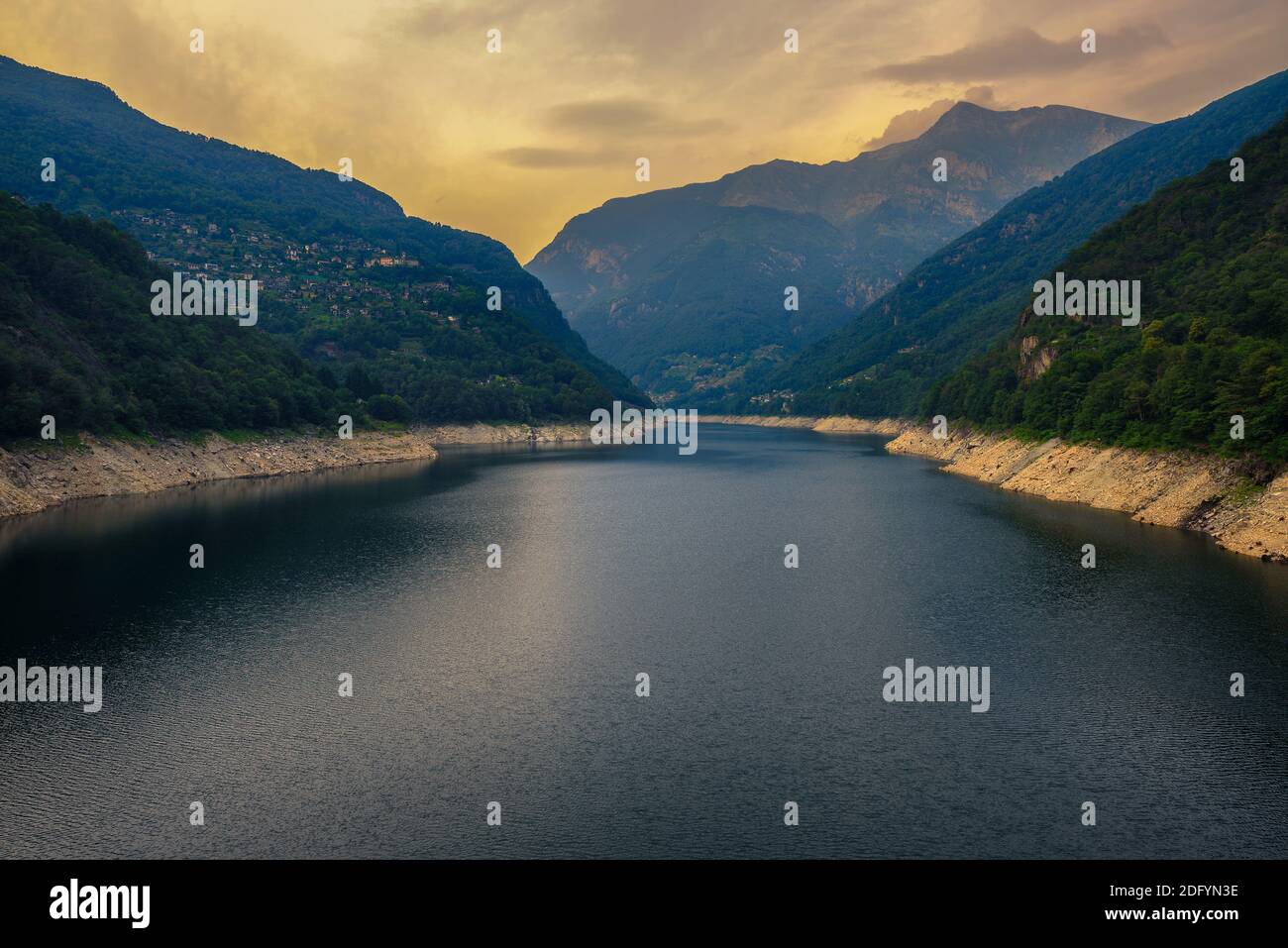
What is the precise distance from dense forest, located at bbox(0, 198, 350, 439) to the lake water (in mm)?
17686

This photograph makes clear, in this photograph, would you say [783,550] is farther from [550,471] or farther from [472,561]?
[550,471]

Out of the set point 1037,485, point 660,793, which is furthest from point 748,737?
point 1037,485

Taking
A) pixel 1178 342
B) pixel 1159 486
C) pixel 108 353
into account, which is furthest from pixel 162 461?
pixel 1178 342

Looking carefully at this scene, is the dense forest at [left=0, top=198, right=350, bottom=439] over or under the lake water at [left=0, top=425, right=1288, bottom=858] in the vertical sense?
over

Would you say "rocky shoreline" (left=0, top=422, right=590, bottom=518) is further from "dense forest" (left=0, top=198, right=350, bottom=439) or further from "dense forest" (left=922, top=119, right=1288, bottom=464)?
"dense forest" (left=922, top=119, right=1288, bottom=464)

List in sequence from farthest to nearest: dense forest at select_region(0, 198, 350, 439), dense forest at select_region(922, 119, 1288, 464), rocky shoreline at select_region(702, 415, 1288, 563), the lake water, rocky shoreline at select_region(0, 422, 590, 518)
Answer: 1. dense forest at select_region(0, 198, 350, 439)
2. rocky shoreline at select_region(0, 422, 590, 518)
3. dense forest at select_region(922, 119, 1288, 464)
4. rocky shoreline at select_region(702, 415, 1288, 563)
5. the lake water

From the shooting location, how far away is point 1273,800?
73.0ft

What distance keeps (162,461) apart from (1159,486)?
316 feet

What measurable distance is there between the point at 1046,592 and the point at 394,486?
76.3m

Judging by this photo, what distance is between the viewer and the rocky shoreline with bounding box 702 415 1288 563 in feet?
173

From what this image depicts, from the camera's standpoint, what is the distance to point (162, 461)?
303 feet

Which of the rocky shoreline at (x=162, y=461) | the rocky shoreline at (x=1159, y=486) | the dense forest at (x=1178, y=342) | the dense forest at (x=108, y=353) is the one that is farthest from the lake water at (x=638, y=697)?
the dense forest at (x=108, y=353)

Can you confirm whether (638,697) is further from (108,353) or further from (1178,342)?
(108,353)

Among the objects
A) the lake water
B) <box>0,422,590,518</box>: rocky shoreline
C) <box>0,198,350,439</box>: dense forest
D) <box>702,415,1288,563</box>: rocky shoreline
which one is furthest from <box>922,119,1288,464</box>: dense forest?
<box>0,198,350,439</box>: dense forest
